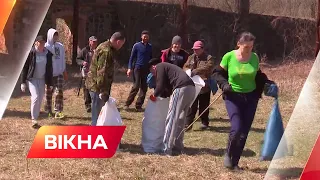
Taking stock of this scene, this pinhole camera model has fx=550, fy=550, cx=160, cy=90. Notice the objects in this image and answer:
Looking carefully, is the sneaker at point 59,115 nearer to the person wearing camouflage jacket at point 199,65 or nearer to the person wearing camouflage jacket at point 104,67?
the person wearing camouflage jacket at point 199,65

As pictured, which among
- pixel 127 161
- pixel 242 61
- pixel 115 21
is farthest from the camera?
pixel 115 21

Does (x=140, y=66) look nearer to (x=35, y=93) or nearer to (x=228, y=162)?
(x=35, y=93)

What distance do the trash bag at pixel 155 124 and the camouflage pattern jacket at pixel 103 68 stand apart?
540 mm

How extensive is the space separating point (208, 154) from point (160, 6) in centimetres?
1265

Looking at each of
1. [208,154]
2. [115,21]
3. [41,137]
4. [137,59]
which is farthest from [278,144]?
[115,21]

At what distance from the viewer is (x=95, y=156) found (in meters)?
5.36

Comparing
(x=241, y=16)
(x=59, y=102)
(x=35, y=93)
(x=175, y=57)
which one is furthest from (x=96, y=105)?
(x=241, y=16)

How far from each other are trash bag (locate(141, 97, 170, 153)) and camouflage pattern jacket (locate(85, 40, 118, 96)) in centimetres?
54

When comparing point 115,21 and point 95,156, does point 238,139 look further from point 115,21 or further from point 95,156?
point 115,21

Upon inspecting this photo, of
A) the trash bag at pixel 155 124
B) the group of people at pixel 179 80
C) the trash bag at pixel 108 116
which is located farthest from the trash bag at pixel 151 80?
the trash bag at pixel 108 116

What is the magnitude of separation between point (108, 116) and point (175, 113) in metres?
0.73

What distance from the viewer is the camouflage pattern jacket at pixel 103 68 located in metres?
6.02

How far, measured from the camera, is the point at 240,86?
5.33m

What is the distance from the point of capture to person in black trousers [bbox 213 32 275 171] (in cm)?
530
